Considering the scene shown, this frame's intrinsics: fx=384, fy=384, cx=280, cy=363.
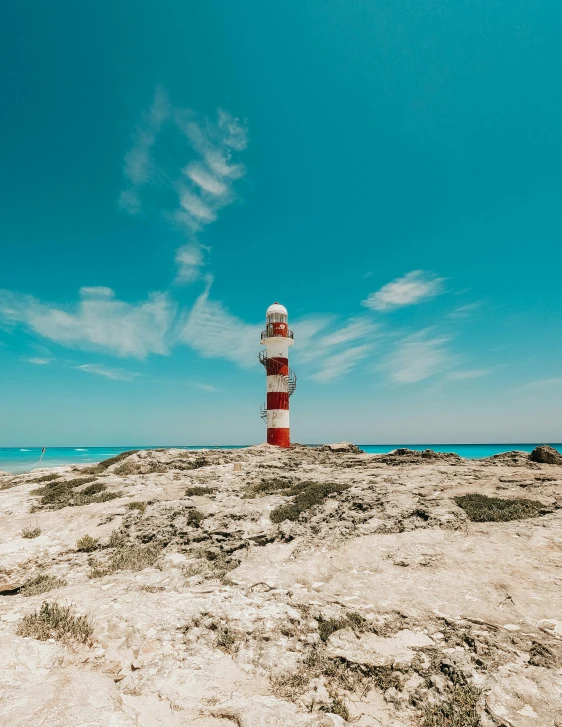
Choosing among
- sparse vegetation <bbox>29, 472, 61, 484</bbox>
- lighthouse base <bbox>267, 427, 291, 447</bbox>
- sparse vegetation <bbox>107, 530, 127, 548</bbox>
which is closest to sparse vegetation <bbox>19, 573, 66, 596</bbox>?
sparse vegetation <bbox>107, 530, 127, 548</bbox>

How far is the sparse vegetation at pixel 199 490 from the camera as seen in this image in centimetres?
1456

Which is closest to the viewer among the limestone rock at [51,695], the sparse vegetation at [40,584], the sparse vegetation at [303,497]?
the limestone rock at [51,695]

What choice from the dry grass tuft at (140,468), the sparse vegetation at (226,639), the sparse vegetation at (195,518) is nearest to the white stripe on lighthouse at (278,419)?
the dry grass tuft at (140,468)

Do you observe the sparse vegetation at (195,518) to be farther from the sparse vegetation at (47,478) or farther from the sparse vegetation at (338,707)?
the sparse vegetation at (47,478)

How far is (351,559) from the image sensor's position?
8586mm

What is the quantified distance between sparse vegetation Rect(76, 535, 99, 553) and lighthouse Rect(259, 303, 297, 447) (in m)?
23.6

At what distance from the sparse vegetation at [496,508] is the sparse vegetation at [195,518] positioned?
765 centimetres

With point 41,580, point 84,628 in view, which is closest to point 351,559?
point 84,628

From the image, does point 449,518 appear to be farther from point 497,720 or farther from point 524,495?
point 497,720

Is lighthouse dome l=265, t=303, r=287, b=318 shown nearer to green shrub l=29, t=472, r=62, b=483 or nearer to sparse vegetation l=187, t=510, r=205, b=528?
green shrub l=29, t=472, r=62, b=483

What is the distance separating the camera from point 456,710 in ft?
14.6

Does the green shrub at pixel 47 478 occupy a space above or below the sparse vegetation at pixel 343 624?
above

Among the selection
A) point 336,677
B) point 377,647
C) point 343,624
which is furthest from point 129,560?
point 377,647

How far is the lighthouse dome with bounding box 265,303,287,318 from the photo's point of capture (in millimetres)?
36188
